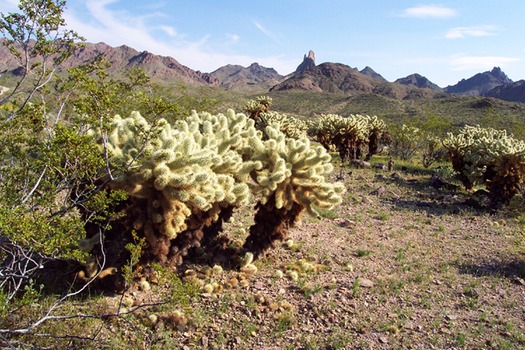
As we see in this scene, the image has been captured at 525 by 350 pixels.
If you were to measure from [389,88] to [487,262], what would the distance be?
101712mm

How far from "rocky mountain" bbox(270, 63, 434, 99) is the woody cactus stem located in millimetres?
95416

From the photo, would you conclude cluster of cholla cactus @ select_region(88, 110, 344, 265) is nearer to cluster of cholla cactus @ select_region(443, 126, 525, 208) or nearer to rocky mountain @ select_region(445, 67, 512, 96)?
cluster of cholla cactus @ select_region(443, 126, 525, 208)

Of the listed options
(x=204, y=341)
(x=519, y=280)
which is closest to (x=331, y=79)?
(x=519, y=280)

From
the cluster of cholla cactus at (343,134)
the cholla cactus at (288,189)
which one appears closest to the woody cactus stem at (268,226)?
the cholla cactus at (288,189)

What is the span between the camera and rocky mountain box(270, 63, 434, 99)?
98.8 metres

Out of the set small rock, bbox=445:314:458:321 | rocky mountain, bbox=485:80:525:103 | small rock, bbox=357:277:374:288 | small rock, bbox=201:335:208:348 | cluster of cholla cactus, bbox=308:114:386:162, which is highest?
rocky mountain, bbox=485:80:525:103

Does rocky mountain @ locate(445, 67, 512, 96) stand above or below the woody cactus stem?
above

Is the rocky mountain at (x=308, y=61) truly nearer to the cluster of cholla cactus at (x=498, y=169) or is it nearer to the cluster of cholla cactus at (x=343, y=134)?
the cluster of cholla cactus at (x=343, y=134)

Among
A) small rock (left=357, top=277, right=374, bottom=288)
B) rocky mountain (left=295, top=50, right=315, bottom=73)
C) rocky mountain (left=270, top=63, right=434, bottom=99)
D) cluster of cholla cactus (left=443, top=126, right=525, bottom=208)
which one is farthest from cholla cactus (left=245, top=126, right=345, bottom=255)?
rocky mountain (left=295, top=50, right=315, bottom=73)

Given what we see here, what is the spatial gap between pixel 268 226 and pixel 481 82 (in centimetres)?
20434

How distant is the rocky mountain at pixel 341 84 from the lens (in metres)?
98.8

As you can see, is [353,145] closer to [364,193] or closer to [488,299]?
[364,193]

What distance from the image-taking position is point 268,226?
607 centimetres

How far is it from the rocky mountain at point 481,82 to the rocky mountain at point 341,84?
78.4 m
